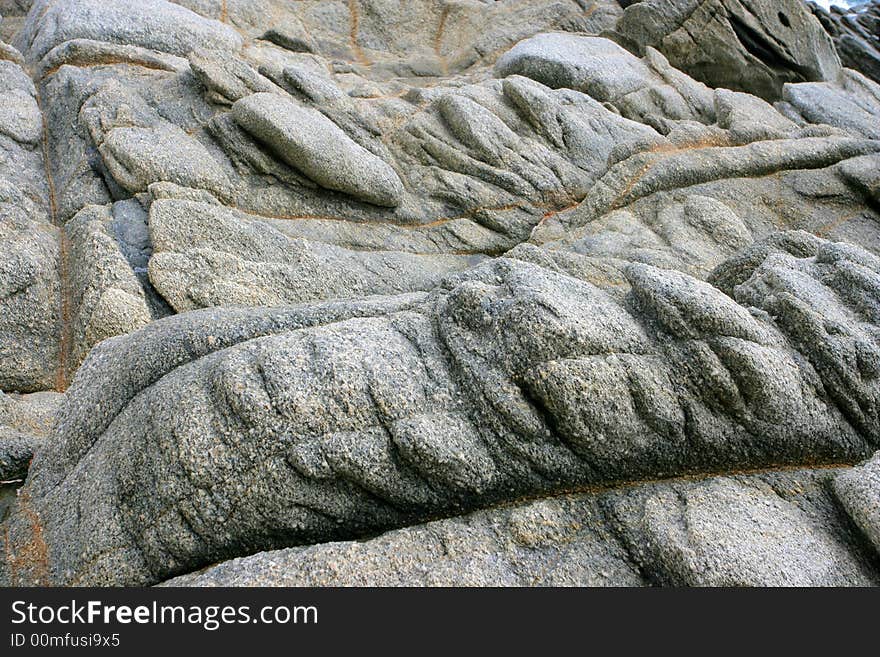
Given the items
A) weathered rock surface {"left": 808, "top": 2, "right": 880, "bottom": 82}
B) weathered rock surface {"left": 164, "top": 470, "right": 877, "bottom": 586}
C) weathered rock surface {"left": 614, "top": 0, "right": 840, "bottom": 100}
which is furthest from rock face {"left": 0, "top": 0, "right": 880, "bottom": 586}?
weathered rock surface {"left": 808, "top": 2, "right": 880, "bottom": 82}

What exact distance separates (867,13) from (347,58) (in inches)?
848

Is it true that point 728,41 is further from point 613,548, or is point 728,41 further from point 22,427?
point 22,427

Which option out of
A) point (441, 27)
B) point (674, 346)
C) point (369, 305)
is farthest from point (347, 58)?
point (674, 346)

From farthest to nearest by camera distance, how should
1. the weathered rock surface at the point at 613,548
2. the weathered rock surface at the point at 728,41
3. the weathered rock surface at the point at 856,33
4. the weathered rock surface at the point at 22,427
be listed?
1. the weathered rock surface at the point at 856,33
2. the weathered rock surface at the point at 728,41
3. the weathered rock surface at the point at 22,427
4. the weathered rock surface at the point at 613,548

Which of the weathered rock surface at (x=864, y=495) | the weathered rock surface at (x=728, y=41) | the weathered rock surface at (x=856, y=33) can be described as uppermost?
the weathered rock surface at (x=856, y=33)

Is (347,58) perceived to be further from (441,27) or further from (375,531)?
(375,531)

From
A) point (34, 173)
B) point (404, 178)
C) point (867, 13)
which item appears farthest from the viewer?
point (867, 13)

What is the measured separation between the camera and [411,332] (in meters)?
5.21

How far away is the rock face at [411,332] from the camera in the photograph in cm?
442

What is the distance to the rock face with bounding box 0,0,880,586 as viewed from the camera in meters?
4.42

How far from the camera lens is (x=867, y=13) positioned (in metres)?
26.8

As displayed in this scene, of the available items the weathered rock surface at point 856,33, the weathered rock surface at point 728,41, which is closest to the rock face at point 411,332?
the weathered rock surface at point 728,41

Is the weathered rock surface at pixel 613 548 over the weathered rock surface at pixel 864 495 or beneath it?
beneath

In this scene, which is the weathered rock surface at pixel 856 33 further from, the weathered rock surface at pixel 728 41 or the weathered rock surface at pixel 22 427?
the weathered rock surface at pixel 22 427
